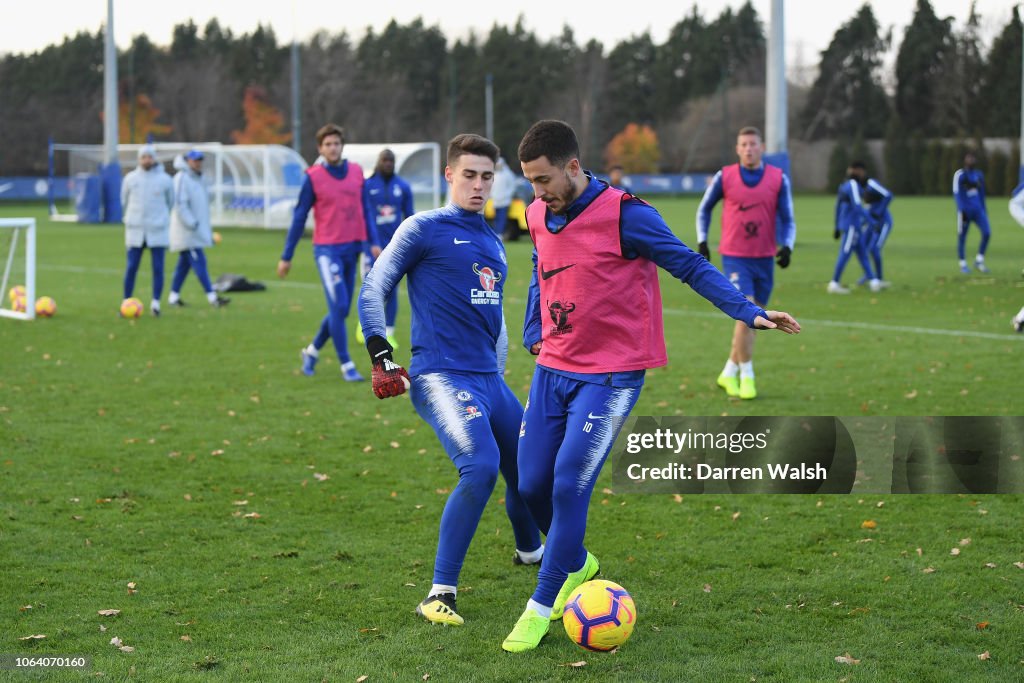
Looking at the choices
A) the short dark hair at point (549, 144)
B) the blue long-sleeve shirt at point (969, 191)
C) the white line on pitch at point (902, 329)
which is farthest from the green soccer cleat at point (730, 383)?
the blue long-sleeve shirt at point (969, 191)

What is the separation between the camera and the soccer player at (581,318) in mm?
4781

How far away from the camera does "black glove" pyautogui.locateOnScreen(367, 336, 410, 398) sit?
16.6 feet

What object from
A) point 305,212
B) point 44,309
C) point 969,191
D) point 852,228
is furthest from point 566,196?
point 969,191

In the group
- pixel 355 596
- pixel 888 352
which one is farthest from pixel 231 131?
pixel 355 596

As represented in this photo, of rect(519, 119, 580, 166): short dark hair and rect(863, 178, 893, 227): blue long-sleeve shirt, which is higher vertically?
rect(863, 178, 893, 227): blue long-sleeve shirt

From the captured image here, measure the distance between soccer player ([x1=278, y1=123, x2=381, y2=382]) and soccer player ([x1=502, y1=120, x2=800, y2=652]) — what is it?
6252mm

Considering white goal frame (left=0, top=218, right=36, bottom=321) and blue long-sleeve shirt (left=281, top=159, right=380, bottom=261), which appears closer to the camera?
blue long-sleeve shirt (left=281, top=159, right=380, bottom=261)

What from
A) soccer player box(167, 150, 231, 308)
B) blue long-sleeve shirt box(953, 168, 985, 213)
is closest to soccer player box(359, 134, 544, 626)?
soccer player box(167, 150, 231, 308)

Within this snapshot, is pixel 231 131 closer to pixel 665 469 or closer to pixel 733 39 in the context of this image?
pixel 733 39

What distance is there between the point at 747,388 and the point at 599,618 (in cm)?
581

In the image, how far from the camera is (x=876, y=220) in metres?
19.7

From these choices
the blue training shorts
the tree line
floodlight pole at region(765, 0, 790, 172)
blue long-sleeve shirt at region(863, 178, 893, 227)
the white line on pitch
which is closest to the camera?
the blue training shorts

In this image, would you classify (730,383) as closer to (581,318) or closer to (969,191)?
(581,318)

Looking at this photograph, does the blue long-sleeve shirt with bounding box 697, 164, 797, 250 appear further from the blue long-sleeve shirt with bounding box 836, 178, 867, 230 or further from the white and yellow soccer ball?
the blue long-sleeve shirt with bounding box 836, 178, 867, 230
